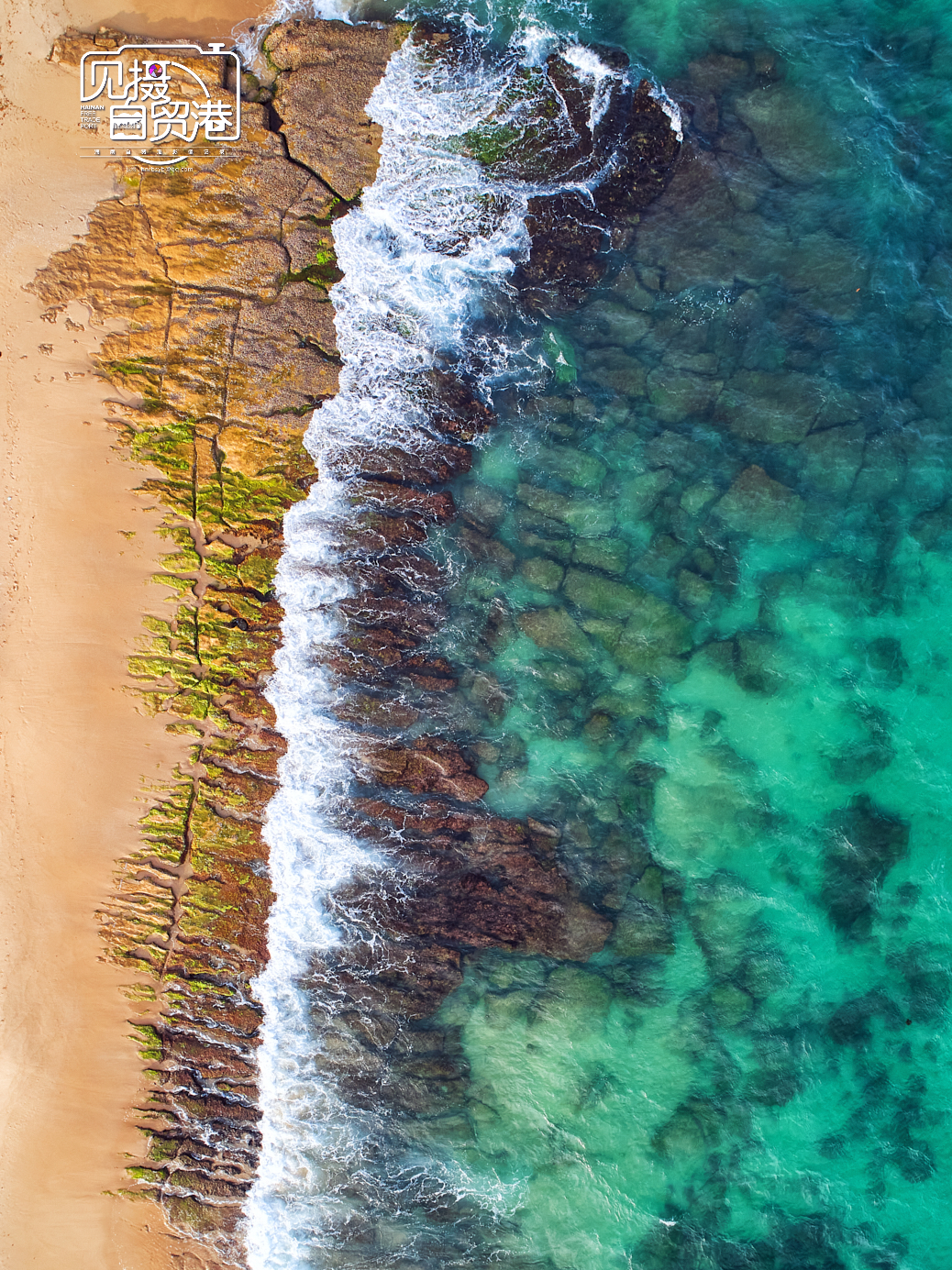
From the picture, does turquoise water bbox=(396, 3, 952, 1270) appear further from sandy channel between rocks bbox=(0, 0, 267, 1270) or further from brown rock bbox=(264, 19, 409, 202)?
sandy channel between rocks bbox=(0, 0, 267, 1270)

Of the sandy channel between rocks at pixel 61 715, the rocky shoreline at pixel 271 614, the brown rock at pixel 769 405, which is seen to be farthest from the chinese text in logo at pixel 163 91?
the brown rock at pixel 769 405

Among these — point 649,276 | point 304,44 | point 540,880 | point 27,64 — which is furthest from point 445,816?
point 27,64

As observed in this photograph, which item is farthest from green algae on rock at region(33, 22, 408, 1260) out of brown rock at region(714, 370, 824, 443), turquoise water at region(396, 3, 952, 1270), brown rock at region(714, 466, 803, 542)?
brown rock at region(714, 466, 803, 542)

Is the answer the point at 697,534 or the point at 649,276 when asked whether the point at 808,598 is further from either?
the point at 649,276

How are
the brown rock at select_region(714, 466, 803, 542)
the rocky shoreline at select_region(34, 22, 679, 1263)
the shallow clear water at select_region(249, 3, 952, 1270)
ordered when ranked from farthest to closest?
the brown rock at select_region(714, 466, 803, 542)
the rocky shoreline at select_region(34, 22, 679, 1263)
the shallow clear water at select_region(249, 3, 952, 1270)

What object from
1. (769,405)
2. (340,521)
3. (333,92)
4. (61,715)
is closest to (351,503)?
(340,521)
